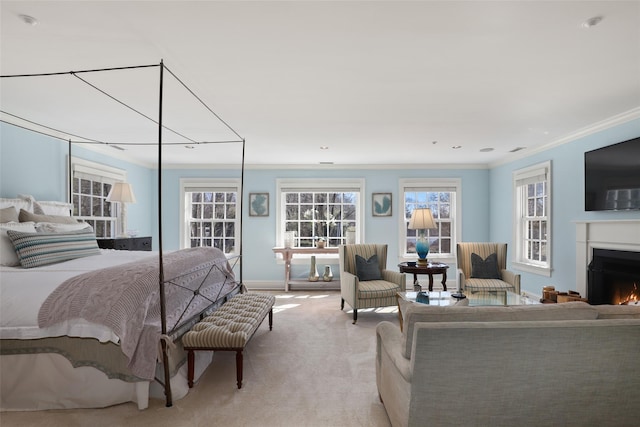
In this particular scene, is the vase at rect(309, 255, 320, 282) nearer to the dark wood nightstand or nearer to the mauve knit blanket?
the dark wood nightstand

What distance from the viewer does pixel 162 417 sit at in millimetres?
2365

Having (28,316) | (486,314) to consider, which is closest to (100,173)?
(28,316)

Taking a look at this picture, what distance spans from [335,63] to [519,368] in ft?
7.19

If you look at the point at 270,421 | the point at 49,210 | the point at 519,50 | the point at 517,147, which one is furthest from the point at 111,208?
the point at 517,147

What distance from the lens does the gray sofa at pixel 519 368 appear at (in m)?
1.75

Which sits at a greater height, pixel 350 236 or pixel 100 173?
pixel 100 173

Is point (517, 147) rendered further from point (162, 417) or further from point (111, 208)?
point (111, 208)

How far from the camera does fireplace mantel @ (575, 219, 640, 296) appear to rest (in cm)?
370

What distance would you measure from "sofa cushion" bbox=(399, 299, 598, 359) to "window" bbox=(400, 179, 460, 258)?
Answer: 16.8ft

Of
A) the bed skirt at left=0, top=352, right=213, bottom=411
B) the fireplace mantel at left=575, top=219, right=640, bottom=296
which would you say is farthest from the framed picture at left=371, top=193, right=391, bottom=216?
the bed skirt at left=0, top=352, right=213, bottom=411

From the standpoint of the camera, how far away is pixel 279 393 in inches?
107

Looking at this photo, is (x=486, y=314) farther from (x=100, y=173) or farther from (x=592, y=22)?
(x=100, y=173)

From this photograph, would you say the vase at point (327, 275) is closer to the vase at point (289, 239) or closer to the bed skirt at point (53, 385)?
the vase at point (289, 239)

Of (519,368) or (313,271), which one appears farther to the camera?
(313,271)
